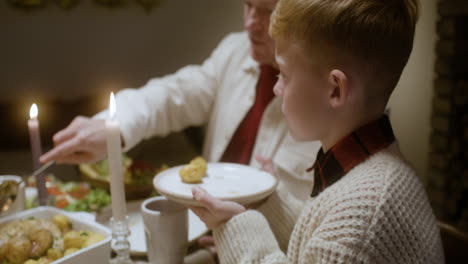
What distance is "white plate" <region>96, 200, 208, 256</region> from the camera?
995mm

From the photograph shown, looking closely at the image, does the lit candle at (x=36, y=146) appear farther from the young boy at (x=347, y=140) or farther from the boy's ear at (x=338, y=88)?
the boy's ear at (x=338, y=88)

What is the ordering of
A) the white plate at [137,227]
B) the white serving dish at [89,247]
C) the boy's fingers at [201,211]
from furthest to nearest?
the white plate at [137,227]
the boy's fingers at [201,211]
the white serving dish at [89,247]

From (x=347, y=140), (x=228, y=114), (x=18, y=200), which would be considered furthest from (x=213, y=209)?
(x=228, y=114)

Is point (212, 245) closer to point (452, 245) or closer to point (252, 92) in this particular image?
point (452, 245)

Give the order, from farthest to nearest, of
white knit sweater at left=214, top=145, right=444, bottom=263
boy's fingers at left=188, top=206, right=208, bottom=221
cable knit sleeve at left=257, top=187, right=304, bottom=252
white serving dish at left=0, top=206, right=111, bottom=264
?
cable knit sleeve at left=257, top=187, right=304, bottom=252 < boy's fingers at left=188, top=206, right=208, bottom=221 < white serving dish at left=0, top=206, right=111, bottom=264 < white knit sweater at left=214, top=145, right=444, bottom=263

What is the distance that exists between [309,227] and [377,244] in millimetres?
137

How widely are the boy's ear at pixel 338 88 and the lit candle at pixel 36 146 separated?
0.69 meters

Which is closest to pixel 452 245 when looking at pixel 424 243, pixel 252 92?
pixel 424 243

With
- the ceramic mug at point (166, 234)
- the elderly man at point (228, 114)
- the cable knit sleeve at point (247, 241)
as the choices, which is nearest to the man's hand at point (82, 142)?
the elderly man at point (228, 114)

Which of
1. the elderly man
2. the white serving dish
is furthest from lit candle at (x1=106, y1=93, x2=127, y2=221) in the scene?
the elderly man

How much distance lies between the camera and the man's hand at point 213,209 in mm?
854

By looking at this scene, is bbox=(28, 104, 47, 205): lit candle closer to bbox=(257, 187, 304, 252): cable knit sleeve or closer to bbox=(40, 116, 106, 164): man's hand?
bbox=(40, 116, 106, 164): man's hand

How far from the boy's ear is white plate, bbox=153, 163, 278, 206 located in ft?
0.90

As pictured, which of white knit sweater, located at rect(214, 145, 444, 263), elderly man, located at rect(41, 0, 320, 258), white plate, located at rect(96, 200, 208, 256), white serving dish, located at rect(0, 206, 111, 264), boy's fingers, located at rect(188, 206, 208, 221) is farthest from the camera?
elderly man, located at rect(41, 0, 320, 258)
